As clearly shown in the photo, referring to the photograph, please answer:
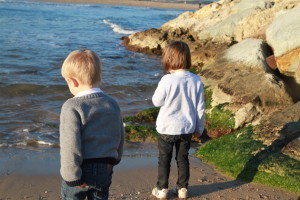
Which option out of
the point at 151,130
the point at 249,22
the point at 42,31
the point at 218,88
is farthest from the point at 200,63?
the point at 42,31

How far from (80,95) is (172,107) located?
171 centimetres

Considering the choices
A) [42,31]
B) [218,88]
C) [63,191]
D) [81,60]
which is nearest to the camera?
[81,60]

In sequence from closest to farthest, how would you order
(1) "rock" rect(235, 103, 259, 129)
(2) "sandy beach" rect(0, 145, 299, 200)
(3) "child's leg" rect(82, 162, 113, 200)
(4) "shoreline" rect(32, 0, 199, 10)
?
1. (3) "child's leg" rect(82, 162, 113, 200)
2. (2) "sandy beach" rect(0, 145, 299, 200)
3. (1) "rock" rect(235, 103, 259, 129)
4. (4) "shoreline" rect(32, 0, 199, 10)

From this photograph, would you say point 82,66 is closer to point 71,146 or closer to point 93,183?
point 71,146

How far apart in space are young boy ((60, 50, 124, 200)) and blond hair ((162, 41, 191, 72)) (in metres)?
1.49

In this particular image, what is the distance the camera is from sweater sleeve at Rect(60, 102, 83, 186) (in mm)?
3053

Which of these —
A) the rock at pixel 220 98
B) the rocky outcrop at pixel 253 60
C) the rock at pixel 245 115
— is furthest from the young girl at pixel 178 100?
the rock at pixel 220 98

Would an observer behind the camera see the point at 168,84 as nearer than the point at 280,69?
Yes

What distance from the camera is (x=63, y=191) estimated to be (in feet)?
10.9

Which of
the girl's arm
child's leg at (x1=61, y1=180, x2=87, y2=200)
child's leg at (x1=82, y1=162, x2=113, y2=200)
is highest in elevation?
the girl's arm

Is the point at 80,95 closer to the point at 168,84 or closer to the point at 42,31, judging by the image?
the point at 168,84

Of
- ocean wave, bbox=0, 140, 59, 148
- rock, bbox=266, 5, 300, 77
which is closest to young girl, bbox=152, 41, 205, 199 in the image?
ocean wave, bbox=0, 140, 59, 148

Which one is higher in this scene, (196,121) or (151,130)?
(196,121)

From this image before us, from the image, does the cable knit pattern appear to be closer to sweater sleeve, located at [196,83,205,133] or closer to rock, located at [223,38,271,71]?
sweater sleeve, located at [196,83,205,133]
